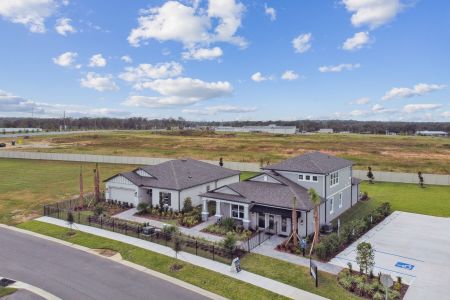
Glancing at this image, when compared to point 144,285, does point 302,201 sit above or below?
above

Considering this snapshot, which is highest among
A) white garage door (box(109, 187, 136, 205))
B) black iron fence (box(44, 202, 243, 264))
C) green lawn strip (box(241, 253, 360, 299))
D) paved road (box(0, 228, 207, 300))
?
white garage door (box(109, 187, 136, 205))

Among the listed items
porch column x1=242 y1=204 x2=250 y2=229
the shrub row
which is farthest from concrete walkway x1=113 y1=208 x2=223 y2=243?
the shrub row

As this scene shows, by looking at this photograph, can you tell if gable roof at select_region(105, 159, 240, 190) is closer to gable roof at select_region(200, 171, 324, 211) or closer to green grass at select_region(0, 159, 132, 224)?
gable roof at select_region(200, 171, 324, 211)

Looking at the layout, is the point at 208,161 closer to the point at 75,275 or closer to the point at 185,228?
the point at 185,228

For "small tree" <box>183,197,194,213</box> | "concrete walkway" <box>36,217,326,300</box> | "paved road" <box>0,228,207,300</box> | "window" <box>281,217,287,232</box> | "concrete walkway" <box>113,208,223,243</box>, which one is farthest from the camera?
"small tree" <box>183,197,194,213</box>

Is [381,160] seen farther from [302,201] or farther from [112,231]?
[112,231]

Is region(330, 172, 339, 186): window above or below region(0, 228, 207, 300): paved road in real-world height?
above

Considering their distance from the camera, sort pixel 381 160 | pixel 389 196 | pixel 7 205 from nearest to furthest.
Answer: pixel 7 205, pixel 389 196, pixel 381 160

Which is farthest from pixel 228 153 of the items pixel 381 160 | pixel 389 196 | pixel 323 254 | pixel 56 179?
pixel 323 254
